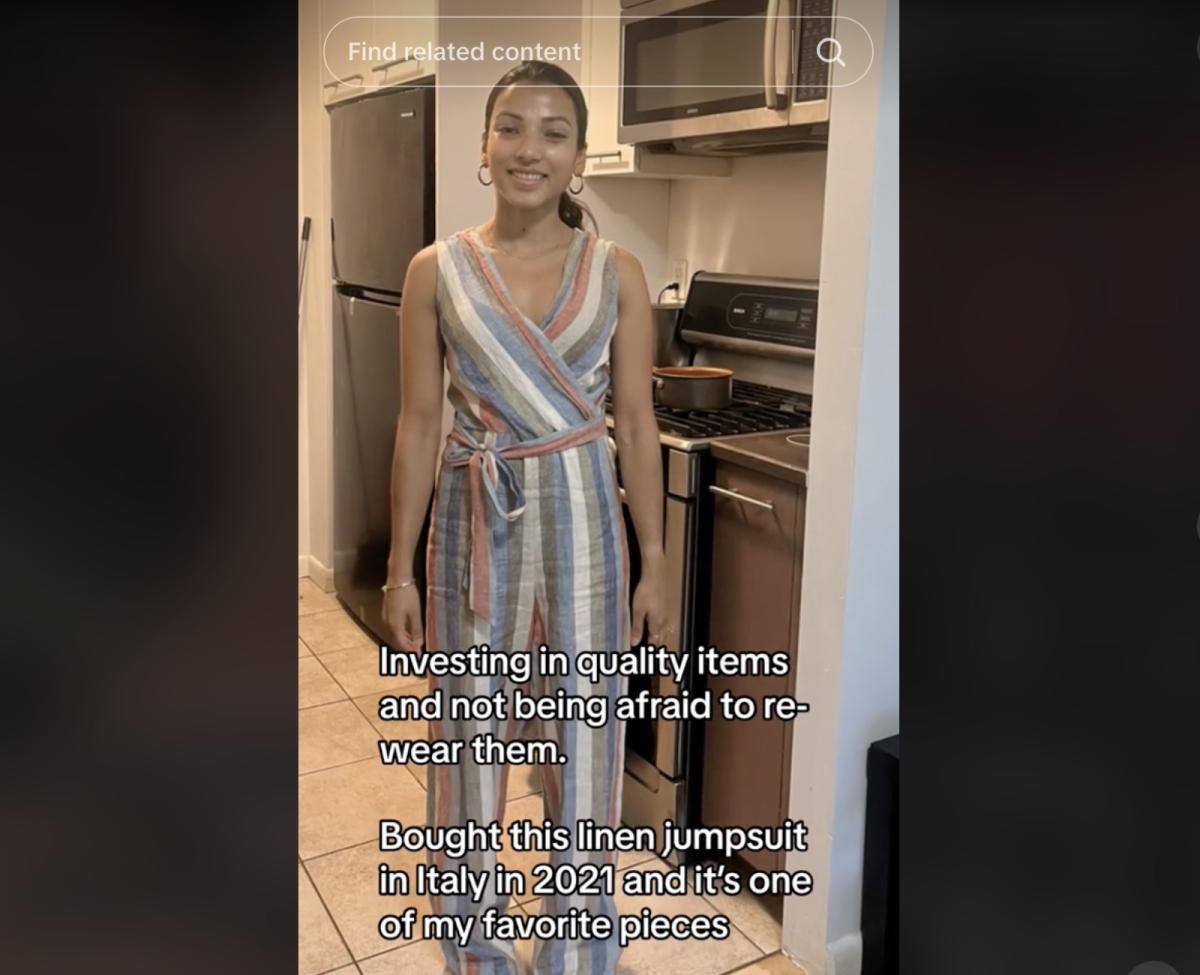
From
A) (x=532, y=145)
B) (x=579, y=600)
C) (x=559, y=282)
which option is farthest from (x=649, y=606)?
(x=532, y=145)

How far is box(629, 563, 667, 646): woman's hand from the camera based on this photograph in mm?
955

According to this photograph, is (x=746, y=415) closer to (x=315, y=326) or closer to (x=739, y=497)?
(x=739, y=497)

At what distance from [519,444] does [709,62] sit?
448mm

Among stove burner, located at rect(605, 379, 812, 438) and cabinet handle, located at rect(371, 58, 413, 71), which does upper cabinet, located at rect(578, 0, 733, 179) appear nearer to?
cabinet handle, located at rect(371, 58, 413, 71)

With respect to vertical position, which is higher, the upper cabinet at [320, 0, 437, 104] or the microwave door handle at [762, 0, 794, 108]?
the microwave door handle at [762, 0, 794, 108]

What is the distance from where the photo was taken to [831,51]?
87 cm

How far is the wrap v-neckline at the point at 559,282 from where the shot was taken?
830 millimetres

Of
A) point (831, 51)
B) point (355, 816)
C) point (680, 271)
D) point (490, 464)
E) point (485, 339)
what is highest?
point (831, 51)

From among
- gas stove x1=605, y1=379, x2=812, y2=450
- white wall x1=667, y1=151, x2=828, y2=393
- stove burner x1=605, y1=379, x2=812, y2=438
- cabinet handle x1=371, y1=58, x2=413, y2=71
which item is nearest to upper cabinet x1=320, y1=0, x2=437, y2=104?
cabinet handle x1=371, y1=58, x2=413, y2=71

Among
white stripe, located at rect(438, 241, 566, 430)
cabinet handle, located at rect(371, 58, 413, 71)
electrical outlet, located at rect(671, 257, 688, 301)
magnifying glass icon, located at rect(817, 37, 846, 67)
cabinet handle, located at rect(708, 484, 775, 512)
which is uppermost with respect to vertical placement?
magnifying glass icon, located at rect(817, 37, 846, 67)

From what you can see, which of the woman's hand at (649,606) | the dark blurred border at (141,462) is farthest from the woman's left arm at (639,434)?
the dark blurred border at (141,462)
